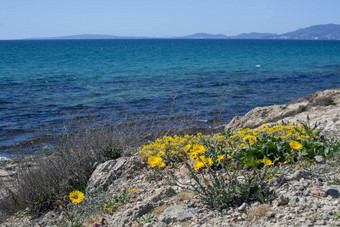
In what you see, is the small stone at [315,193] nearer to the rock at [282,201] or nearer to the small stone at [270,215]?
the rock at [282,201]

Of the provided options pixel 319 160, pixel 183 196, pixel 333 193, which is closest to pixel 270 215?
pixel 333 193

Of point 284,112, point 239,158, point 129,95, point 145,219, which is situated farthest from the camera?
point 129,95

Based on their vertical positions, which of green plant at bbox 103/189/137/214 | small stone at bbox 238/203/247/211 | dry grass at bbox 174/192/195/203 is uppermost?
small stone at bbox 238/203/247/211

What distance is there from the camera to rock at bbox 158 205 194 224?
3949mm

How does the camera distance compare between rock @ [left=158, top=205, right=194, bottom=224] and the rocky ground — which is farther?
rock @ [left=158, top=205, right=194, bottom=224]

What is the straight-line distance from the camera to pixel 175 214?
13.2ft

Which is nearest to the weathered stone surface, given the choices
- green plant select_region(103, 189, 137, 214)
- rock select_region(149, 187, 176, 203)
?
green plant select_region(103, 189, 137, 214)

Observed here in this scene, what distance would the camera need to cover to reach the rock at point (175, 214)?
3949 millimetres

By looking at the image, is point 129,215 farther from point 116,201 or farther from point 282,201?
point 282,201

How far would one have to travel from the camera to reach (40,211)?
609 centimetres

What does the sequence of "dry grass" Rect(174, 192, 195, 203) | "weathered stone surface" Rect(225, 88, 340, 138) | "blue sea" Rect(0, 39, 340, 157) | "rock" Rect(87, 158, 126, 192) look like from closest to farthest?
"dry grass" Rect(174, 192, 195, 203), "rock" Rect(87, 158, 126, 192), "weathered stone surface" Rect(225, 88, 340, 138), "blue sea" Rect(0, 39, 340, 157)

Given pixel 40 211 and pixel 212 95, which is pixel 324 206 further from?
pixel 212 95

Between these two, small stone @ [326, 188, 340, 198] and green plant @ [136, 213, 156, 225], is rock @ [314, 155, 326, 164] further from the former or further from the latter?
green plant @ [136, 213, 156, 225]

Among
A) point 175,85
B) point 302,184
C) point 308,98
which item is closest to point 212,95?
point 175,85
